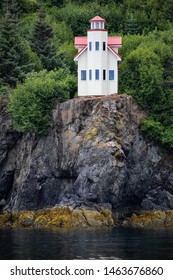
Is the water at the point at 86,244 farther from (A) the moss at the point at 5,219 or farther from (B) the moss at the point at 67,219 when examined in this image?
(A) the moss at the point at 5,219

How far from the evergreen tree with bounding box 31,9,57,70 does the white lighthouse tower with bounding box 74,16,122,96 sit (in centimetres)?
867

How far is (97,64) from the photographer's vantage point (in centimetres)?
11062

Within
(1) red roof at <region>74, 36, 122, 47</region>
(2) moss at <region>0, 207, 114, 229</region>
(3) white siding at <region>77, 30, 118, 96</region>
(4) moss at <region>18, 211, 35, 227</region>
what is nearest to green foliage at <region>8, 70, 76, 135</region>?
(3) white siding at <region>77, 30, 118, 96</region>

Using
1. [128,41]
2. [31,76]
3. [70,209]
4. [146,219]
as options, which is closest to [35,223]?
[70,209]

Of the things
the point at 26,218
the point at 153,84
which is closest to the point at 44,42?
the point at 153,84

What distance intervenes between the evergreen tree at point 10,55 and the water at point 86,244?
71.2 ft

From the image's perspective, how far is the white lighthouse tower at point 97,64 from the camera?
110 metres

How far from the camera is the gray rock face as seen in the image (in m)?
103

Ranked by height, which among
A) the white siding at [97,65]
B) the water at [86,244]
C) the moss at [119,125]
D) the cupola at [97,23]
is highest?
the cupola at [97,23]

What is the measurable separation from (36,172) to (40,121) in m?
4.73

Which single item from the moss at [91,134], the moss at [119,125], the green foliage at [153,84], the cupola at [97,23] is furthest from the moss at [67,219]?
the cupola at [97,23]

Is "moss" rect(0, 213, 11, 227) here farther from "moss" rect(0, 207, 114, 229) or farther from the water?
the water

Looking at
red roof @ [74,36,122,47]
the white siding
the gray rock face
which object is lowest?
the gray rock face
